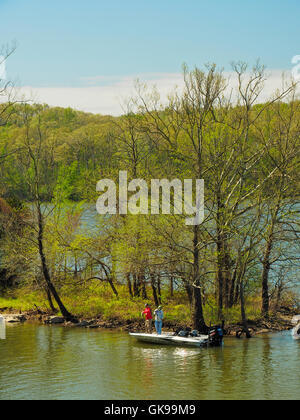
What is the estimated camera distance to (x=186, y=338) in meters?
30.5

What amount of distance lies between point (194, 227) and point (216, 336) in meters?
5.68

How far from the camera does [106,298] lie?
4062cm

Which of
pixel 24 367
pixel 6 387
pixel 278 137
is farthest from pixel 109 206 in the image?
pixel 6 387

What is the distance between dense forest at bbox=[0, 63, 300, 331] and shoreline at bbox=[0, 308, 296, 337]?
77 cm

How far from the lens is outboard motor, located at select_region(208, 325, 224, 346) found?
30016mm

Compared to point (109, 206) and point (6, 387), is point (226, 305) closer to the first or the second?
point (109, 206)

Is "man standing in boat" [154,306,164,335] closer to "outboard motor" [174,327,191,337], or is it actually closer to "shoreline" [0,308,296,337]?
"outboard motor" [174,327,191,337]

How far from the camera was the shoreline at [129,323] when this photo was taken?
111 ft

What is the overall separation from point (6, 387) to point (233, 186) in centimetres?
1697

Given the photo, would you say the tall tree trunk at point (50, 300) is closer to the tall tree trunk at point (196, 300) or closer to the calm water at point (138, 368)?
the calm water at point (138, 368)

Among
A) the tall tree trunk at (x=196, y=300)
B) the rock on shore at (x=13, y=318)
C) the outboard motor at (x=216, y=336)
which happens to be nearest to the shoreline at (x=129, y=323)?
the rock on shore at (x=13, y=318)

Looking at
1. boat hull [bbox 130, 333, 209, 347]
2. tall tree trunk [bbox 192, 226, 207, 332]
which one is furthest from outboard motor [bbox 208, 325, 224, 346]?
tall tree trunk [bbox 192, 226, 207, 332]

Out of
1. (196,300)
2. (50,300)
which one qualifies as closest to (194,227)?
(196,300)

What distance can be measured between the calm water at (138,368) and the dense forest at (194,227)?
3.34m
